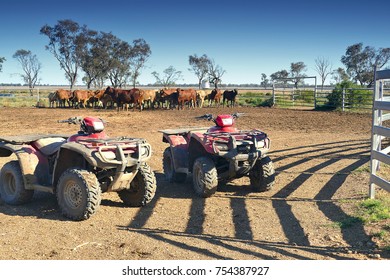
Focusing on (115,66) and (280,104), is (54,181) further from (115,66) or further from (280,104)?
(115,66)

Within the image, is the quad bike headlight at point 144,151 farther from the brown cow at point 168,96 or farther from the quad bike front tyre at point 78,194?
the brown cow at point 168,96

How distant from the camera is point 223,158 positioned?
6.97 metres

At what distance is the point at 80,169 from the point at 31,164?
976 mm

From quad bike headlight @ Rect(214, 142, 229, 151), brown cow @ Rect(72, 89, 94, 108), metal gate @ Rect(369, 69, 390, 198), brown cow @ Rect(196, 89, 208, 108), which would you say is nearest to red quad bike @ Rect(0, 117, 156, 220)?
quad bike headlight @ Rect(214, 142, 229, 151)

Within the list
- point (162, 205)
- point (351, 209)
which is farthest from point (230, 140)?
point (351, 209)

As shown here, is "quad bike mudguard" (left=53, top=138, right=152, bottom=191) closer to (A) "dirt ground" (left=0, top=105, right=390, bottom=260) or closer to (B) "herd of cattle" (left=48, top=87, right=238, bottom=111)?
(A) "dirt ground" (left=0, top=105, right=390, bottom=260)

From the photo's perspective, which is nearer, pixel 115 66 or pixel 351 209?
pixel 351 209

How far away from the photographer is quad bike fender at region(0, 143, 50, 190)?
6.16 metres

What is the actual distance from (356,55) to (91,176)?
1997 inches

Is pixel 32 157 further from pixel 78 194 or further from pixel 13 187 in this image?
pixel 78 194

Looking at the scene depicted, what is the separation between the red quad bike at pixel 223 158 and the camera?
21.5 feet

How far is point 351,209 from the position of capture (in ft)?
19.1

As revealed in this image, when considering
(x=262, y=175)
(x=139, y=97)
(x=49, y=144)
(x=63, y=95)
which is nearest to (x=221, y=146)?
(x=262, y=175)

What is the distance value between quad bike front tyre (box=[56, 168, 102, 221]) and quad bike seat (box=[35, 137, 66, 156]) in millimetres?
622
